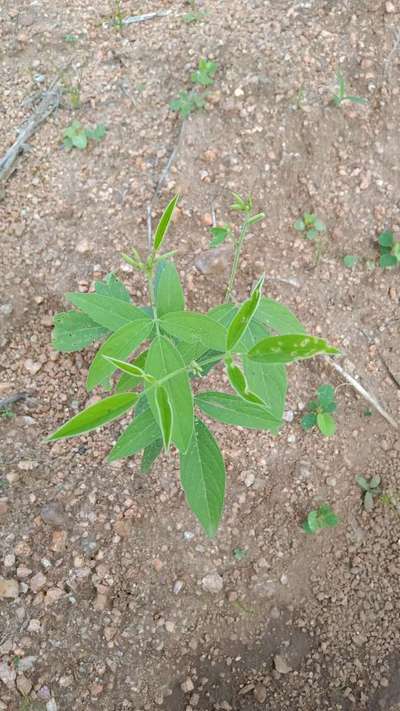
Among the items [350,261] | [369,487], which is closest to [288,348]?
[369,487]

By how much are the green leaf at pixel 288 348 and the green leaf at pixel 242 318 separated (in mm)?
44

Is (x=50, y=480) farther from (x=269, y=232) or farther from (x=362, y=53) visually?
(x=362, y=53)

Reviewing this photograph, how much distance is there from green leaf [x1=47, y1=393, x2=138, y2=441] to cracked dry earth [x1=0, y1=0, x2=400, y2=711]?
108 cm

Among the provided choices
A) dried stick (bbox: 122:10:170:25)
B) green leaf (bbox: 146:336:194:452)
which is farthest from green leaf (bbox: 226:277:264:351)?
dried stick (bbox: 122:10:170:25)

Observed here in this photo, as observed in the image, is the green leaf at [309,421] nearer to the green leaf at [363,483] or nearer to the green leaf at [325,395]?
the green leaf at [325,395]

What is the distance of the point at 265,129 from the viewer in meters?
2.66

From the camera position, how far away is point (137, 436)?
4.66 ft

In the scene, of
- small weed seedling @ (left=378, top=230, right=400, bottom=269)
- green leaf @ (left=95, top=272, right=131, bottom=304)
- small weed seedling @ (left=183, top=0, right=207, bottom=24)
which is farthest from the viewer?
small weed seedling @ (left=183, top=0, right=207, bottom=24)

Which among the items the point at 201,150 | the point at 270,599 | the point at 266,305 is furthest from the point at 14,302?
the point at 270,599

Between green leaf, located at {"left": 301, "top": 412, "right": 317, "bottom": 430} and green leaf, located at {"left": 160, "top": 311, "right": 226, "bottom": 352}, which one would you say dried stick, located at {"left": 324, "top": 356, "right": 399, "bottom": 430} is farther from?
green leaf, located at {"left": 160, "top": 311, "right": 226, "bottom": 352}

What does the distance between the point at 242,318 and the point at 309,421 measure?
1.17m

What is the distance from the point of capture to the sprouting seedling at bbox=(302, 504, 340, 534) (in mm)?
2141

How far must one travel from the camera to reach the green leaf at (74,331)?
1.72 m

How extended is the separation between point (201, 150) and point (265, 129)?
0.28 m
